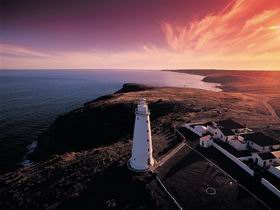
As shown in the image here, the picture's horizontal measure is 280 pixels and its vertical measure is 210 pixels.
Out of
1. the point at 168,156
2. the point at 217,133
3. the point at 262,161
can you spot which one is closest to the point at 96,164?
the point at 168,156

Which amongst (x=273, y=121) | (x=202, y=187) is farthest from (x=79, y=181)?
(x=273, y=121)

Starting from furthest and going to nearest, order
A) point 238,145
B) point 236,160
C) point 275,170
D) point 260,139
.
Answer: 1. point 260,139
2. point 238,145
3. point 236,160
4. point 275,170

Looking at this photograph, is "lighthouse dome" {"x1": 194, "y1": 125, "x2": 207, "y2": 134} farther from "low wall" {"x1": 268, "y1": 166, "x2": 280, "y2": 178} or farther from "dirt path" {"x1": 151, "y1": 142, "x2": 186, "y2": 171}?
"low wall" {"x1": 268, "y1": 166, "x2": 280, "y2": 178}

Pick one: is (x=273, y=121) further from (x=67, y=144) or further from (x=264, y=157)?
(x=67, y=144)

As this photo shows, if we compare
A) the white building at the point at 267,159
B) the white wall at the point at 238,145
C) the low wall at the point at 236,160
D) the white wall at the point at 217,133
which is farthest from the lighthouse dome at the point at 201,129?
the white building at the point at 267,159

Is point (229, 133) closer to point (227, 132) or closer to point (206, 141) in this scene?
point (227, 132)

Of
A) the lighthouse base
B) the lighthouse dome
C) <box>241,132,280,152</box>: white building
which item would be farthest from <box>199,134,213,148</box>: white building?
the lighthouse base

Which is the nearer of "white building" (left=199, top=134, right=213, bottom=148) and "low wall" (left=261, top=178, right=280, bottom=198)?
"low wall" (left=261, top=178, right=280, bottom=198)
